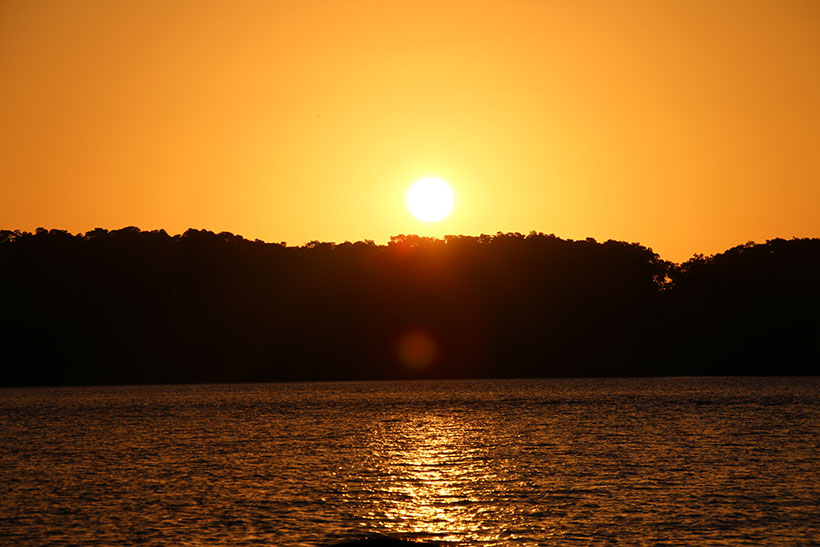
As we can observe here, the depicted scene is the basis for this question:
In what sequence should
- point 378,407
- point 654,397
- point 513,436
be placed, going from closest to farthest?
1. point 513,436
2. point 378,407
3. point 654,397

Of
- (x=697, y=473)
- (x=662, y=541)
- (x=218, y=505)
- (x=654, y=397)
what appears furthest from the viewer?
(x=654, y=397)

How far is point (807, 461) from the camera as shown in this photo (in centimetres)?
6744

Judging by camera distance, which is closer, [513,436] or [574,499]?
[574,499]

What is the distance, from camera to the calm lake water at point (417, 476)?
4450cm

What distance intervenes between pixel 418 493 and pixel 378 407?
83.8 metres

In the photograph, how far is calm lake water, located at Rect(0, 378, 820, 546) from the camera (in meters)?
44.5

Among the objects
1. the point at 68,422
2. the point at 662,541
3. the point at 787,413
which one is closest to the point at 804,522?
the point at 662,541

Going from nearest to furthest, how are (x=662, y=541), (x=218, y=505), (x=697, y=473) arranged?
1. (x=662, y=541)
2. (x=218, y=505)
3. (x=697, y=473)

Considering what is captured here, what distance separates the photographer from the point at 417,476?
63.1 metres

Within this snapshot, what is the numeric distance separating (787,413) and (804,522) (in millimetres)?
74229

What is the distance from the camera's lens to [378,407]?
139 meters

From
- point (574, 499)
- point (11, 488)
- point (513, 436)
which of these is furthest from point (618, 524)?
point (513, 436)

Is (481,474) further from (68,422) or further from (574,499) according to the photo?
(68,422)

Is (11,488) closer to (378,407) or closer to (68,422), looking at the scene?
(68,422)
